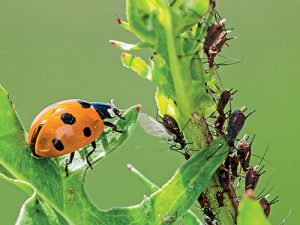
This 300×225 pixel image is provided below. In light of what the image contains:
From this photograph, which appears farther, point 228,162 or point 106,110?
point 106,110

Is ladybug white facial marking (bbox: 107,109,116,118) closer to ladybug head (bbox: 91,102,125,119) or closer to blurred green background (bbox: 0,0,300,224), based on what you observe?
ladybug head (bbox: 91,102,125,119)

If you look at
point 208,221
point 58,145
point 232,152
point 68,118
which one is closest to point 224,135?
point 232,152

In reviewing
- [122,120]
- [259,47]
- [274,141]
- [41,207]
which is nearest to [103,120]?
[122,120]

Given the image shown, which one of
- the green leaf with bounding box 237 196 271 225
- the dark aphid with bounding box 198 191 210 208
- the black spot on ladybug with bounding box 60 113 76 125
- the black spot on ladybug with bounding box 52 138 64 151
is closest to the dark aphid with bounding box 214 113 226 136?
the dark aphid with bounding box 198 191 210 208

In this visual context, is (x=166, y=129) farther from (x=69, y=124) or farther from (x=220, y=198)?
(x=69, y=124)

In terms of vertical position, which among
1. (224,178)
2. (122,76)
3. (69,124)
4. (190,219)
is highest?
(224,178)

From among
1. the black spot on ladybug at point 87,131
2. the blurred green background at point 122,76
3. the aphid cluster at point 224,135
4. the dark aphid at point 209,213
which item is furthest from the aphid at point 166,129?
the blurred green background at point 122,76

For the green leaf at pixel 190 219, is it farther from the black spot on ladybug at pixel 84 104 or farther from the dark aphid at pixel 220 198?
the black spot on ladybug at pixel 84 104
